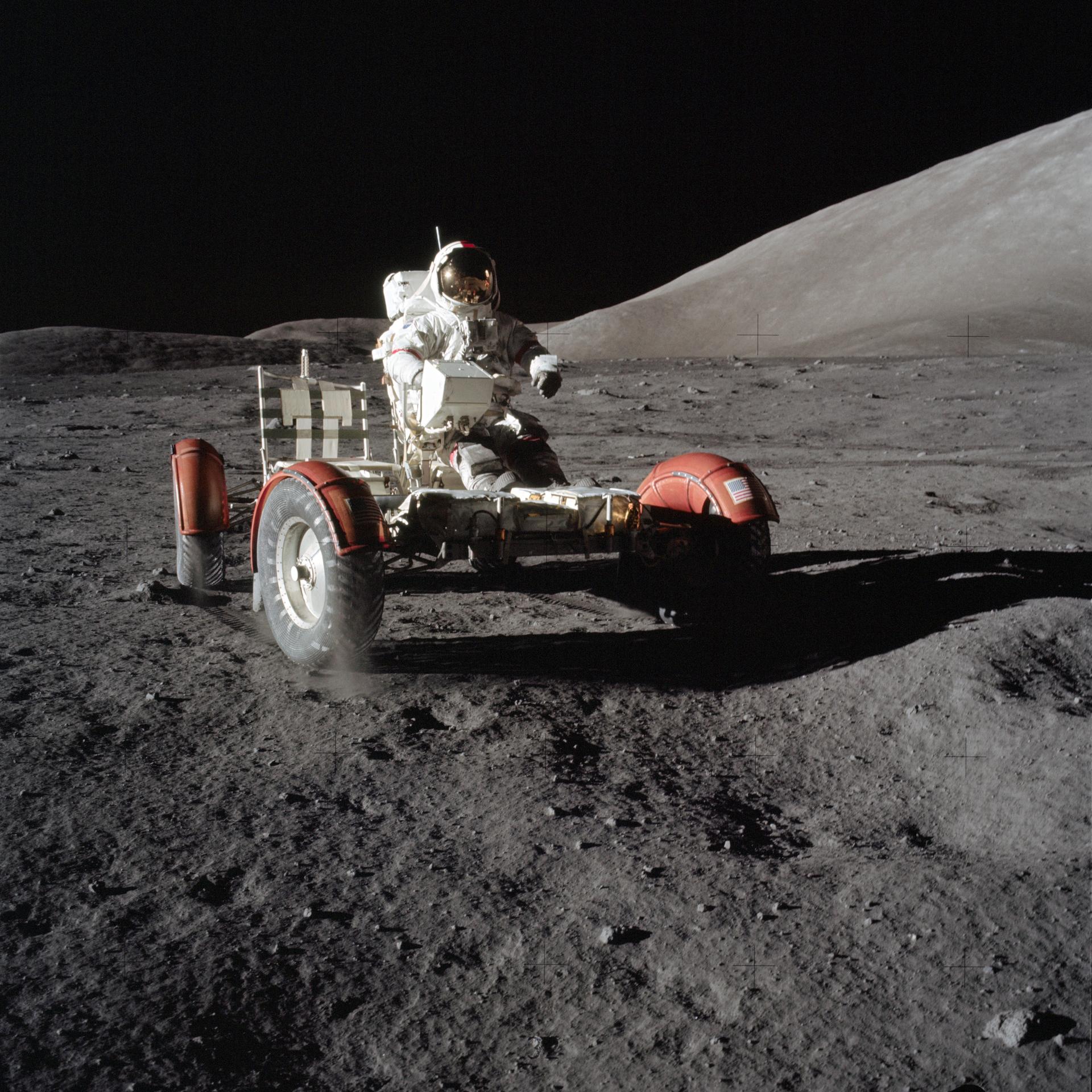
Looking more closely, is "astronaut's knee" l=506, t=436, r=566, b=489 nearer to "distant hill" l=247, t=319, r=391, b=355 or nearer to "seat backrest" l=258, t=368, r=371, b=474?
"seat backrest" l=258, t=368, r=371, b=474

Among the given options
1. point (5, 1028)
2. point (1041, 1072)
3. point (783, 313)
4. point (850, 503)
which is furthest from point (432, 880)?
point (783, 313)

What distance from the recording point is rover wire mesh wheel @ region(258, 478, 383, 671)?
390 cm

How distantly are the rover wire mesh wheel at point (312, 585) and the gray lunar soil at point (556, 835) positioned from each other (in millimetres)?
190

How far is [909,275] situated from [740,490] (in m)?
31.4

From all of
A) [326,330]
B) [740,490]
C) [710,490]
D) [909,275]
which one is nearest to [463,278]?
[710,490]

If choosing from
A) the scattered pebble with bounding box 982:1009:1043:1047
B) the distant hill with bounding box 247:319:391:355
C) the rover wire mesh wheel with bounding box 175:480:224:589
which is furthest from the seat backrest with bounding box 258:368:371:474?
the distant hill with bounding box 247:319:391:355

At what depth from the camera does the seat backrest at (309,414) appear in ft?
17.9

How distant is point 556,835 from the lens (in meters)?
2.90

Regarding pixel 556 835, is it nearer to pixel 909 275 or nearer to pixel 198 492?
pixel 198 492

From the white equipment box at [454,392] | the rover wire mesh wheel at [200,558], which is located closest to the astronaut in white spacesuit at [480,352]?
the white equipment box at [454,392]

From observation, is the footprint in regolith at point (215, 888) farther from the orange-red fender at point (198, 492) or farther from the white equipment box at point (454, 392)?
the orange-red fender at point (198, 492)

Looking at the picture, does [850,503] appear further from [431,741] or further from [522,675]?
[431,741]

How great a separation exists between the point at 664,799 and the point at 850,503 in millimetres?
4930

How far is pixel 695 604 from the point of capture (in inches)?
187
